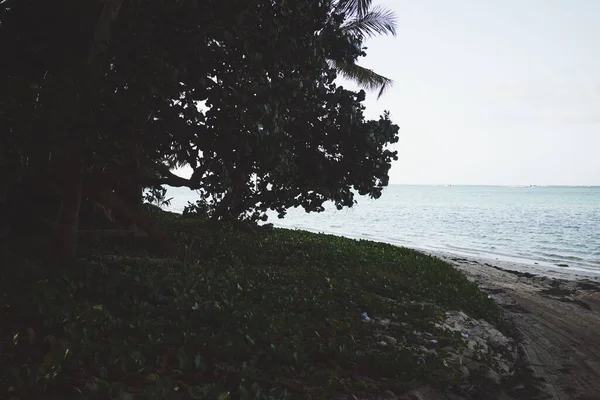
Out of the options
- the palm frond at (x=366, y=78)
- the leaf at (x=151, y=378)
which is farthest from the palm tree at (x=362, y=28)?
the leaf at (x=151, y=378)

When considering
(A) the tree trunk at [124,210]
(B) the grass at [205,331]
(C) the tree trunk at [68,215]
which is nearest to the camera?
(B) the grass at [205,331]

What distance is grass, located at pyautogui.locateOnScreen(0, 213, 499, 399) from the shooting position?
4094 mm

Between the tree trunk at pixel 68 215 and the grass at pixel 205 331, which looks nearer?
the grass at pixel 205 331

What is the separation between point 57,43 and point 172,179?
3709 mm

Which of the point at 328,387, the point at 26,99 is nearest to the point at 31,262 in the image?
the point at 26,99

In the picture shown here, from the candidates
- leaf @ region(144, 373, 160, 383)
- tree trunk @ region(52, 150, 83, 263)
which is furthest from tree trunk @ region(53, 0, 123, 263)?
leaf @ region(144, 373, 160, 383)

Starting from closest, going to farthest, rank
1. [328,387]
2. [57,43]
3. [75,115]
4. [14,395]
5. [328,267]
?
[14,395] < [328,387] < [75,115] < [57,43] < [328,267]

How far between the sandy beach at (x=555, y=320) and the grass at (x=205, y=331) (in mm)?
1231

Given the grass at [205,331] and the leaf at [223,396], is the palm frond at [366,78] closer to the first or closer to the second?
the grass at [205,331]

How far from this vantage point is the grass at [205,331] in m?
4.09

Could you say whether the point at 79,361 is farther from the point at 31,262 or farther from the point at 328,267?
the point at 328,267

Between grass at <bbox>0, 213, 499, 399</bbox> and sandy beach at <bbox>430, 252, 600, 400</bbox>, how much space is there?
123cm

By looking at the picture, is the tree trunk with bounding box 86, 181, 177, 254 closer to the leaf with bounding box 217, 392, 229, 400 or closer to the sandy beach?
the leaf with bounding box 217, 392, 229, 400

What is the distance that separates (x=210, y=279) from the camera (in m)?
8.09
